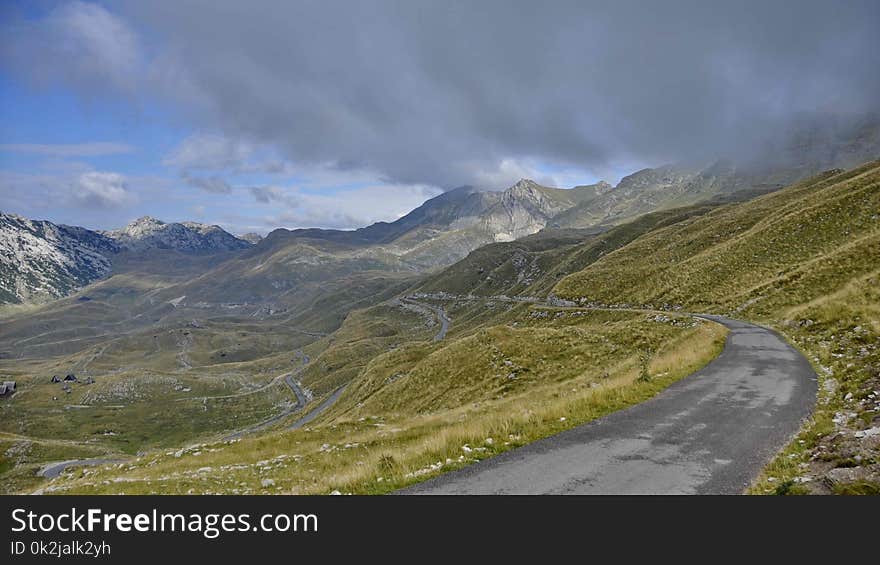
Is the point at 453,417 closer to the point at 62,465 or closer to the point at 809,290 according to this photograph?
the point at 809,290

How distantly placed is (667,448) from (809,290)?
4437cm

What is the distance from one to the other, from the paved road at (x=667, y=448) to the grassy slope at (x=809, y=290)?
88 cm

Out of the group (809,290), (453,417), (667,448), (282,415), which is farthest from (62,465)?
(809,290)

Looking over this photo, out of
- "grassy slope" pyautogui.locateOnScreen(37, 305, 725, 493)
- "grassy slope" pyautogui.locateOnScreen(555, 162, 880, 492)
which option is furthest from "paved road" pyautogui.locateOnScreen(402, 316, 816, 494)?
"grassy slope" pyautogui.locateOnScreen(37, 305, 725, 493)

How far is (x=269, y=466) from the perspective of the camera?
23531 mm

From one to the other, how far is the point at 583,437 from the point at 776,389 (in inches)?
446

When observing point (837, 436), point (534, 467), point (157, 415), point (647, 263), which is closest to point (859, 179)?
point (647, 263)

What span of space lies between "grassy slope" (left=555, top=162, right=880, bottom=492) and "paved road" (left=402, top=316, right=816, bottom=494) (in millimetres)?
883

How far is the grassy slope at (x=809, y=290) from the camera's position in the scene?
11148 millimetres

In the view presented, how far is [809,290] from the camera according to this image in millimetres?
45156

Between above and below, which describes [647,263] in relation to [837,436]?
above

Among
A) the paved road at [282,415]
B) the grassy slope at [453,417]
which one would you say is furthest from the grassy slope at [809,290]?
the paved road at [282,415]

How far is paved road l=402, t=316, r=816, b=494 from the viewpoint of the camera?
1070cm

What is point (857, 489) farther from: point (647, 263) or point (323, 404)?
point (323, 404)
